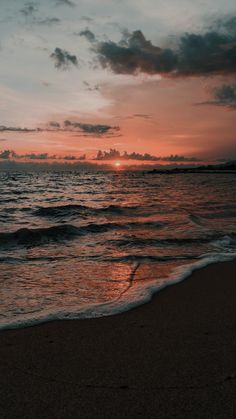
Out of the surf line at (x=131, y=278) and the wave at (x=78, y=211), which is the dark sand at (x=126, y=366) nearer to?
the surf line at (x=131, y=278)

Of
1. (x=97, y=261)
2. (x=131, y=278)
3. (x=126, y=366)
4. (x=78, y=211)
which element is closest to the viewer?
(x=126, y=366)

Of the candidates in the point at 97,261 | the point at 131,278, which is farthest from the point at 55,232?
the point at 131,278

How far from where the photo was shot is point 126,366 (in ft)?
11.0

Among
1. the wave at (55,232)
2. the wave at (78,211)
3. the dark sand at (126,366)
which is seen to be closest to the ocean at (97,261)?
the wave at (55,232)

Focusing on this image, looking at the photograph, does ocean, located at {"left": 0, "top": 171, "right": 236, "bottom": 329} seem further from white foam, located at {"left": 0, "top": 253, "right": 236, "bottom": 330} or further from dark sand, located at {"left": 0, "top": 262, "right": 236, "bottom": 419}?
dark sand, located at {"left": 0, "top": 262, "right": 236, "bottom": 419}

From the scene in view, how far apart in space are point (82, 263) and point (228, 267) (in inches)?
123

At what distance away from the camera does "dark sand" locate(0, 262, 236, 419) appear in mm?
2723

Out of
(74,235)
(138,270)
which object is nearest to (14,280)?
(138,270)

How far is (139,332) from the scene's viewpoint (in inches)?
166

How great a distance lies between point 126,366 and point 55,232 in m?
9.11

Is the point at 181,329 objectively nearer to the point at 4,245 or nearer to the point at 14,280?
the point at 14,280

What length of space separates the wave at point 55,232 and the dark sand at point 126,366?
6.46 metres

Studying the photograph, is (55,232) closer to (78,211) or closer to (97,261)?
(97,261)

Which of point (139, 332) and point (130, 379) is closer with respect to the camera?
point (130, 379)
